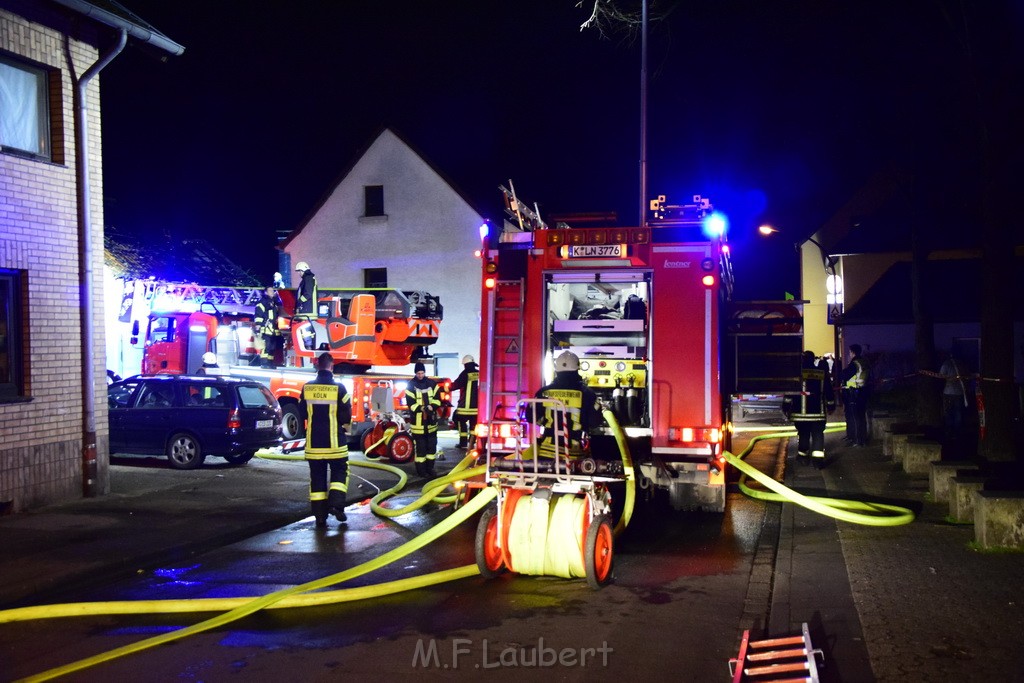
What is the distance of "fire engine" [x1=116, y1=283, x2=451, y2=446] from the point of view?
1631 cm

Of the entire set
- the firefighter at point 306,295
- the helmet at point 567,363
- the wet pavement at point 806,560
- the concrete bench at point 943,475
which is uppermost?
the firefighter at point 306,295

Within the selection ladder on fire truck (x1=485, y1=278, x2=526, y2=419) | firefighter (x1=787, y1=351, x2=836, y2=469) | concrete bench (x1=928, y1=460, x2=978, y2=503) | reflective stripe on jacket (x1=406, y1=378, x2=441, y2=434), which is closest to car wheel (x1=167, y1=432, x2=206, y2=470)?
reflective stripe on jacket (x1=406, y1=378, x2=441, y2=434)

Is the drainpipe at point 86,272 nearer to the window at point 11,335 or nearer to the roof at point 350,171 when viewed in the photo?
the window at point 11,335

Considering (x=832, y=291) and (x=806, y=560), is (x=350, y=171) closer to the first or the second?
(x=832, y=291)

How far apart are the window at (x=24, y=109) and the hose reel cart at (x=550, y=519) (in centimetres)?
686

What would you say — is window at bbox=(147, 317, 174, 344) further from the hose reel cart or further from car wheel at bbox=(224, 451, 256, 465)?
the hose reel cart

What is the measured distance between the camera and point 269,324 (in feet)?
57.9

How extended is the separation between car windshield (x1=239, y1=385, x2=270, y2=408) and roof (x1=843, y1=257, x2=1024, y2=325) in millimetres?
21243

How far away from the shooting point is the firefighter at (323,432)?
9.14 meters

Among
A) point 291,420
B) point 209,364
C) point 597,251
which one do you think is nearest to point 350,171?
point 209,364

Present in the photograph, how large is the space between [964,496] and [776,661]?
13.8ft

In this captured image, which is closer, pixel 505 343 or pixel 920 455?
pixel 505 343

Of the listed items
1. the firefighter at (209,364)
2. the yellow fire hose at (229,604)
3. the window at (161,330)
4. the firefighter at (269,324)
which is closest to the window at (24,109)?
the yellow fire hose at (229,604)

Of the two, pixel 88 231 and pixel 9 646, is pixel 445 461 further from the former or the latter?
pixel 9 646
